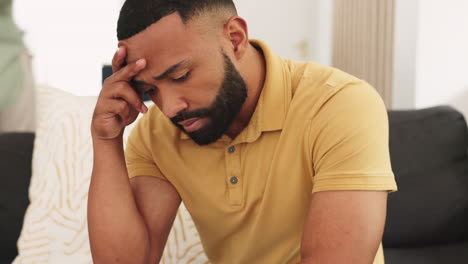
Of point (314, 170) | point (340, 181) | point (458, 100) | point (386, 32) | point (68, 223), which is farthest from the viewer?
point (386, 32)

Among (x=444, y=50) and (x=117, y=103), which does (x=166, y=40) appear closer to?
(x=117, y=103)

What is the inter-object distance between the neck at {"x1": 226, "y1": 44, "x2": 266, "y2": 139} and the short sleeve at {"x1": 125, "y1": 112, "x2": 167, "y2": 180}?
0.67ft

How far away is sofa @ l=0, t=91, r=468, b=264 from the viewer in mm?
1531

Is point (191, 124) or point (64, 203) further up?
point (191, 124)

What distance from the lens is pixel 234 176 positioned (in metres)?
1.03

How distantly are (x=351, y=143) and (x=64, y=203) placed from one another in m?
0.97

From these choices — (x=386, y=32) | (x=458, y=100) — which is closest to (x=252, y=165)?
(x=458, y=100)

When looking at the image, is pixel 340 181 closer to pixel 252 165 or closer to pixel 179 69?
pixel 252 165

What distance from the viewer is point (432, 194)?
154cm

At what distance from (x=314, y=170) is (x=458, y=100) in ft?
4.94

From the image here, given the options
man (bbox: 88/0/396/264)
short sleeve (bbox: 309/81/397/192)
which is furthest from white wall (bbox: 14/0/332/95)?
short sleeve (bbox: 309/81/397/192)

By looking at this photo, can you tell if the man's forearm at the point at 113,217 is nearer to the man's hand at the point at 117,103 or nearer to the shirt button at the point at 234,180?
the man's hand at the point at 117,103

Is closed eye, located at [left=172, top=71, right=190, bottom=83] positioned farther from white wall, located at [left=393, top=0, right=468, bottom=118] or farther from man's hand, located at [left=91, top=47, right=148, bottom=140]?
white wall, located at [left=393, top=0, right=468, bottom=118]

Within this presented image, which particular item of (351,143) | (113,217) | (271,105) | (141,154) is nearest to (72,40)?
(141,154)
